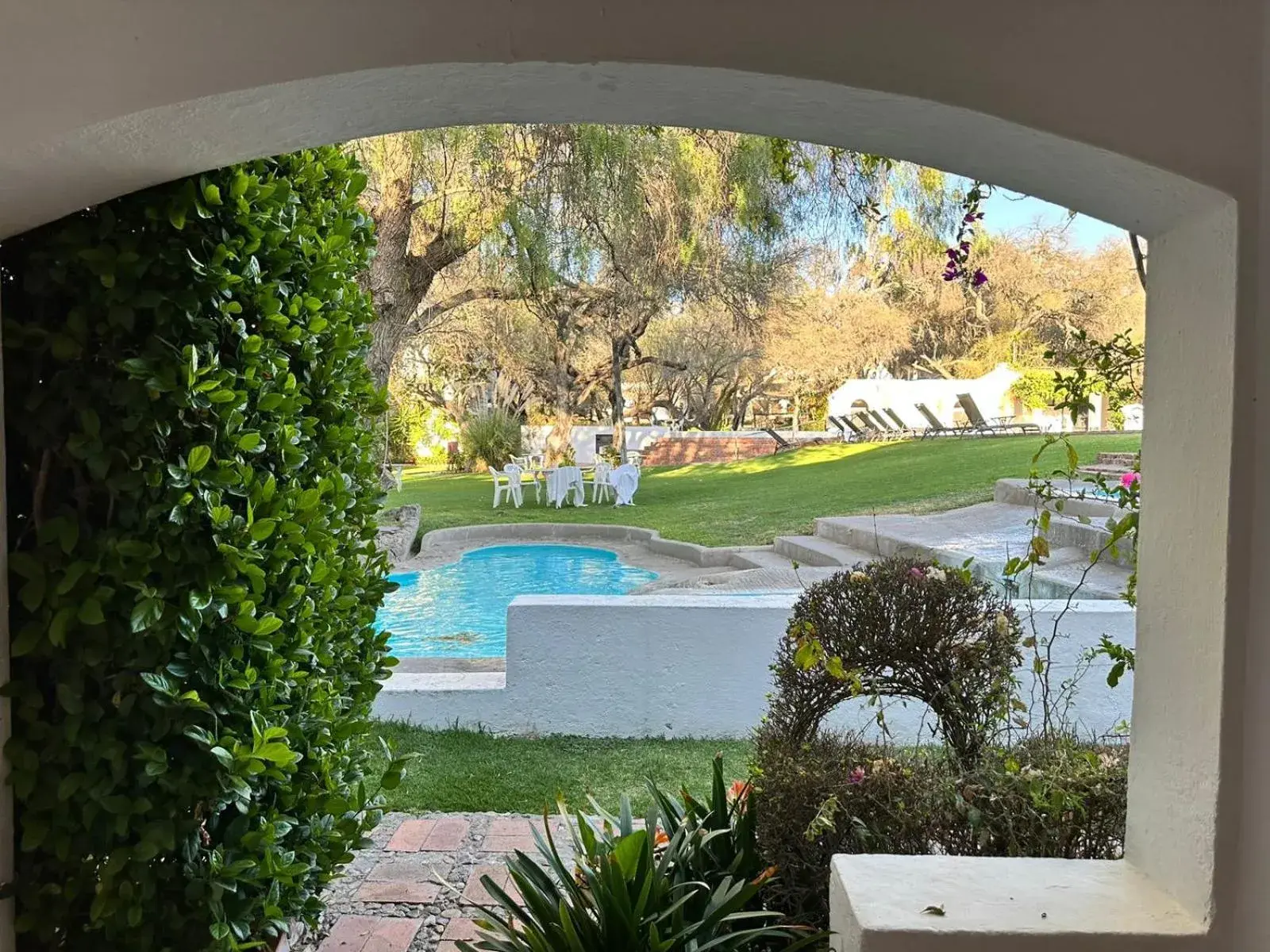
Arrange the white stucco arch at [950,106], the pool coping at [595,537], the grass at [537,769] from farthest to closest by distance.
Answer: the pool coping at [595,537]
the grass at [537,769]
the white stucco arch at [950,106]

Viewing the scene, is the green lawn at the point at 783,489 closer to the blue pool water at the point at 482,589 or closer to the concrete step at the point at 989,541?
the concrete step at the point at 989,541

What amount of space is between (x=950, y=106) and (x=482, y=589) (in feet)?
32.2

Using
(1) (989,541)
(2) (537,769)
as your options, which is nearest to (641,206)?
(2) (537,769)

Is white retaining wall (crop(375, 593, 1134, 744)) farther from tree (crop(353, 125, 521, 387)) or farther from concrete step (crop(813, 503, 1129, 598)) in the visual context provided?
tree (crop(353, 125, 521, 387))

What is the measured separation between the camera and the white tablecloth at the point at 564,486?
12438 millimetres

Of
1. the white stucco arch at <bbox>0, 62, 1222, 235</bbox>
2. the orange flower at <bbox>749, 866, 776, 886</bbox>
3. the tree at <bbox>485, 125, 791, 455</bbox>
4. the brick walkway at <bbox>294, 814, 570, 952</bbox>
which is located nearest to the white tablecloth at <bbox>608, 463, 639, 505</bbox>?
the tree at <bbox>485, 125, 791, 455</bbox>

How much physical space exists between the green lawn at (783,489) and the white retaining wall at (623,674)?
6464 millimetres

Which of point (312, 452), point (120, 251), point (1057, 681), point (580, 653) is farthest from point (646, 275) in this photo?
point (120, 251)

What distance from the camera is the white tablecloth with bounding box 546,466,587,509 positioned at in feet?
40.8

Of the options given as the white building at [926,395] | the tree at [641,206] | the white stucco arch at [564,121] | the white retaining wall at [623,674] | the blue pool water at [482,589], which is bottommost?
the blue pool water at [482,589]

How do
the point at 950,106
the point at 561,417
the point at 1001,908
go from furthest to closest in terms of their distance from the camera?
1. the point at 561,417
2. the point at 1001,908
3. the point at 950,106

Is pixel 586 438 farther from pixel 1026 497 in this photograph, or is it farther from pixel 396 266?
pixel 396 266

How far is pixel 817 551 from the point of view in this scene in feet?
30.0

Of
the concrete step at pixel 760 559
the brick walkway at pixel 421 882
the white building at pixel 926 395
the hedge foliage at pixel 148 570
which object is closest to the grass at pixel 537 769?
the brick walkway at pixel 421 882
